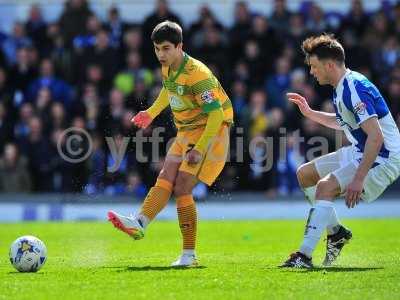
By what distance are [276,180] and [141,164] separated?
2.79 meters

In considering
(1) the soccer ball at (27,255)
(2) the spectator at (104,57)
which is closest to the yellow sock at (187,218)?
(1) the soccer ball at (27,255)

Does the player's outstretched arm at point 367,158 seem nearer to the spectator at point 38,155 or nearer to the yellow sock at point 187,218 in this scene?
the yellow sock at point 187,218

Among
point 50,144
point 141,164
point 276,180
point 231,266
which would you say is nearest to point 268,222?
point 276,180

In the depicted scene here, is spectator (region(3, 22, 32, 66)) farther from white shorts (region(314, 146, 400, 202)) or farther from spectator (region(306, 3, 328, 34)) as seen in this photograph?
white shorts (region(314, 146, 400, 202))

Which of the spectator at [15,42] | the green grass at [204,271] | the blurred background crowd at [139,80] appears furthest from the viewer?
the spectator at [15,42]

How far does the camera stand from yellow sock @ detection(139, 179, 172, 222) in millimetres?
9672

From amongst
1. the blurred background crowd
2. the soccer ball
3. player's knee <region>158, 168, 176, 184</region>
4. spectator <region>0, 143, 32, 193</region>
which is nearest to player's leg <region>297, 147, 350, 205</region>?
player's knee <region>158, 168, 176, 184</region>

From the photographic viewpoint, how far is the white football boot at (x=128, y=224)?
9305 mm

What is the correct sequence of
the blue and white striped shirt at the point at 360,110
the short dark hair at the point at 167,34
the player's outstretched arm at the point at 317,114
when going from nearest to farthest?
the blue and white striped shirt at the point at 360,110 → the short dark hair at the point at 167,34 → the player's outstretched arm at the point at 317,114

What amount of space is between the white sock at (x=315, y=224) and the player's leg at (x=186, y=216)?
1.14 metres

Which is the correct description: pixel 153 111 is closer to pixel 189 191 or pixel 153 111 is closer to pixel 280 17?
pixel 189 191

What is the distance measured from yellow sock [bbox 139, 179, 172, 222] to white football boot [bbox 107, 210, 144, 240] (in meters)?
0.20

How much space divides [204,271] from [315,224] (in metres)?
1.14

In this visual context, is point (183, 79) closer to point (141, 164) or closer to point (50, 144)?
point (141, 164)
